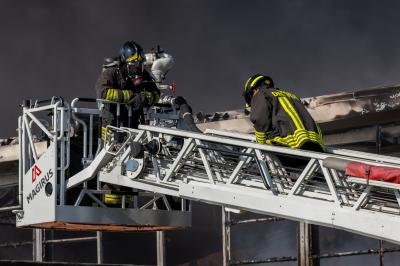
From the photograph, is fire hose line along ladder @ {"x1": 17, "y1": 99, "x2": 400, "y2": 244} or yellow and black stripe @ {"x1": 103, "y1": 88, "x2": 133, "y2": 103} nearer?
fire hose line along ladder @ {"x1": 17, "y1": 99, "x2": 400, "y2": 244}

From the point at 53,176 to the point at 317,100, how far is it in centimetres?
515

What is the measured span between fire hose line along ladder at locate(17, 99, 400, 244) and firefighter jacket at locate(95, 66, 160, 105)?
0.44 meters

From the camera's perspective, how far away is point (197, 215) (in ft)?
57.4

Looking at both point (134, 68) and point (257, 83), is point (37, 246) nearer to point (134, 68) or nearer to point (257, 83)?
point (134, 68)

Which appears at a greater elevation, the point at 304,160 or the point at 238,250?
the point at 304,160

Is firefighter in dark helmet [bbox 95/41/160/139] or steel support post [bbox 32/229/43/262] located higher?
firefighter in dark helmet [bbox 95/41/160/139]

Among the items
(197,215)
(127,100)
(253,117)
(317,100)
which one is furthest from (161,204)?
(197,215)

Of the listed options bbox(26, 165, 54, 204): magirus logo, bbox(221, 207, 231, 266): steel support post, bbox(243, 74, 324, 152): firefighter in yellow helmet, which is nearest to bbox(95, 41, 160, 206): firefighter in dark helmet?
bbox(26, 165, 54, 204): magirus logo

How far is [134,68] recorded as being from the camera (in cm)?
1135

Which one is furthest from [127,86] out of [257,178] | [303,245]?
[303,245]

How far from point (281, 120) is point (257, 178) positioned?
681 mm

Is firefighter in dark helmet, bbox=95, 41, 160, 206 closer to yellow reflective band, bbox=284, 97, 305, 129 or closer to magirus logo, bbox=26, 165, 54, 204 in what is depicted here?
magirus logo, bbox=26, 165, 54, 204

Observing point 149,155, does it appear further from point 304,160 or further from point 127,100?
point 304,160

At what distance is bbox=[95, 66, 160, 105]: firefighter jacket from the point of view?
1098 cm
